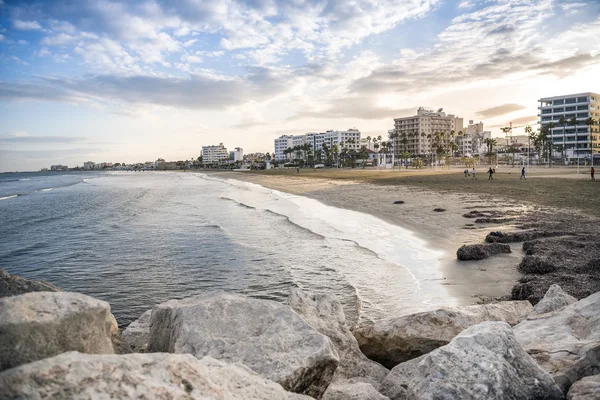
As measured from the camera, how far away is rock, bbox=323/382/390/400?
464cm

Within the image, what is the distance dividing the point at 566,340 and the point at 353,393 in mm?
2957

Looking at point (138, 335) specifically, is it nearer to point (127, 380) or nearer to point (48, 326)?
Result: point (48, 326)

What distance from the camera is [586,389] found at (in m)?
3.90

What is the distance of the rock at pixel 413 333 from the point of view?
675cm

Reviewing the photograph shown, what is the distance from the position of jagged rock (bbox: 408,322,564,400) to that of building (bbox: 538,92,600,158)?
485 ft

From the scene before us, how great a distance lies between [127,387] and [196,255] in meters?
15.4

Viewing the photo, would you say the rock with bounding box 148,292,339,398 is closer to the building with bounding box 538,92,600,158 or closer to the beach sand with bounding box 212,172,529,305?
the beach sand with bounding box 212,172,529,305

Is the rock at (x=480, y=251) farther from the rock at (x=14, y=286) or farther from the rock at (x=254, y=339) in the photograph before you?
the rock at (x=14, y=286)

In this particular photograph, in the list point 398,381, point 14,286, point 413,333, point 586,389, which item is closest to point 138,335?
point 14,286

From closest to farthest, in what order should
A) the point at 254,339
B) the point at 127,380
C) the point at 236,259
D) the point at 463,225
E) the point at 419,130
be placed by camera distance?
the point at 127,380 → the point at 254,339 → the point at 236,259 → the point at 463,225 → the point at 419,130

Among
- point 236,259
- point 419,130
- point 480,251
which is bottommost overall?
point 236,259

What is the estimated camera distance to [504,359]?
433cm

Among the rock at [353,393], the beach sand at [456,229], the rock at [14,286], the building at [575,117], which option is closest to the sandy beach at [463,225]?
the beach sand at [456,229]

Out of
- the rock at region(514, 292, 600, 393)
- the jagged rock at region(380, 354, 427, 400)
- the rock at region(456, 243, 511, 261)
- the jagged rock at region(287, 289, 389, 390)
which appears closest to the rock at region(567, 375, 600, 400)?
the rock at region(514, 292, 600, 393)
